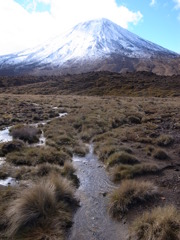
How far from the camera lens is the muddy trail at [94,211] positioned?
622 cm

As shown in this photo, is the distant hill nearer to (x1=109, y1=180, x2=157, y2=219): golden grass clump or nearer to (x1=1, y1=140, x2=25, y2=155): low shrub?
(x1=1, y1=140, x2=25, y2=155): low shrub

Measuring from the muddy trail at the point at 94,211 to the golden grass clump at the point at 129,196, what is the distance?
10.0 inches

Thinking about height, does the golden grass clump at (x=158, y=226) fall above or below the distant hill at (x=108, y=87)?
above

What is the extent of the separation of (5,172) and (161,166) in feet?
18.9

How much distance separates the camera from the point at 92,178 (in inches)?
377

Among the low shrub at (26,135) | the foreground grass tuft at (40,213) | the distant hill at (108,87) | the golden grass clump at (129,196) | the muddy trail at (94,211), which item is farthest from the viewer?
the distant hill at (108,87)

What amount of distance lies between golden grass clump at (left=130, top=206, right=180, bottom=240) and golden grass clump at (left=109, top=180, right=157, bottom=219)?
90 centimetres

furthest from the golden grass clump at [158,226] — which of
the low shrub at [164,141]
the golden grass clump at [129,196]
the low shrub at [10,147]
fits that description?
the low shrub at [164,141]

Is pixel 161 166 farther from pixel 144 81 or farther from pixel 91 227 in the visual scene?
pixel 144 81

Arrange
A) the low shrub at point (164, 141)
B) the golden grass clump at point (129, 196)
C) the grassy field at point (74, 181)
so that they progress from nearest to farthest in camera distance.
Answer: the grassy field at point (74, 181) → the golden grass clump at point (129, 196) → the low shrub at point (164, 141)

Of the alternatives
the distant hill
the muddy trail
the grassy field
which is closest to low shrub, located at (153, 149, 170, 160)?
the grassy field

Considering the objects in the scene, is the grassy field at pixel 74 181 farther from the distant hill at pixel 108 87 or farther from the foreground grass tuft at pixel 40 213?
the distant hill at pixel 108 87

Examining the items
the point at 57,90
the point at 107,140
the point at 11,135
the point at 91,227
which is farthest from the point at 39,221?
the point at 57,90

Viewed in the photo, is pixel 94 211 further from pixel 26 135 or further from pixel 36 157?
pixel 26 135
